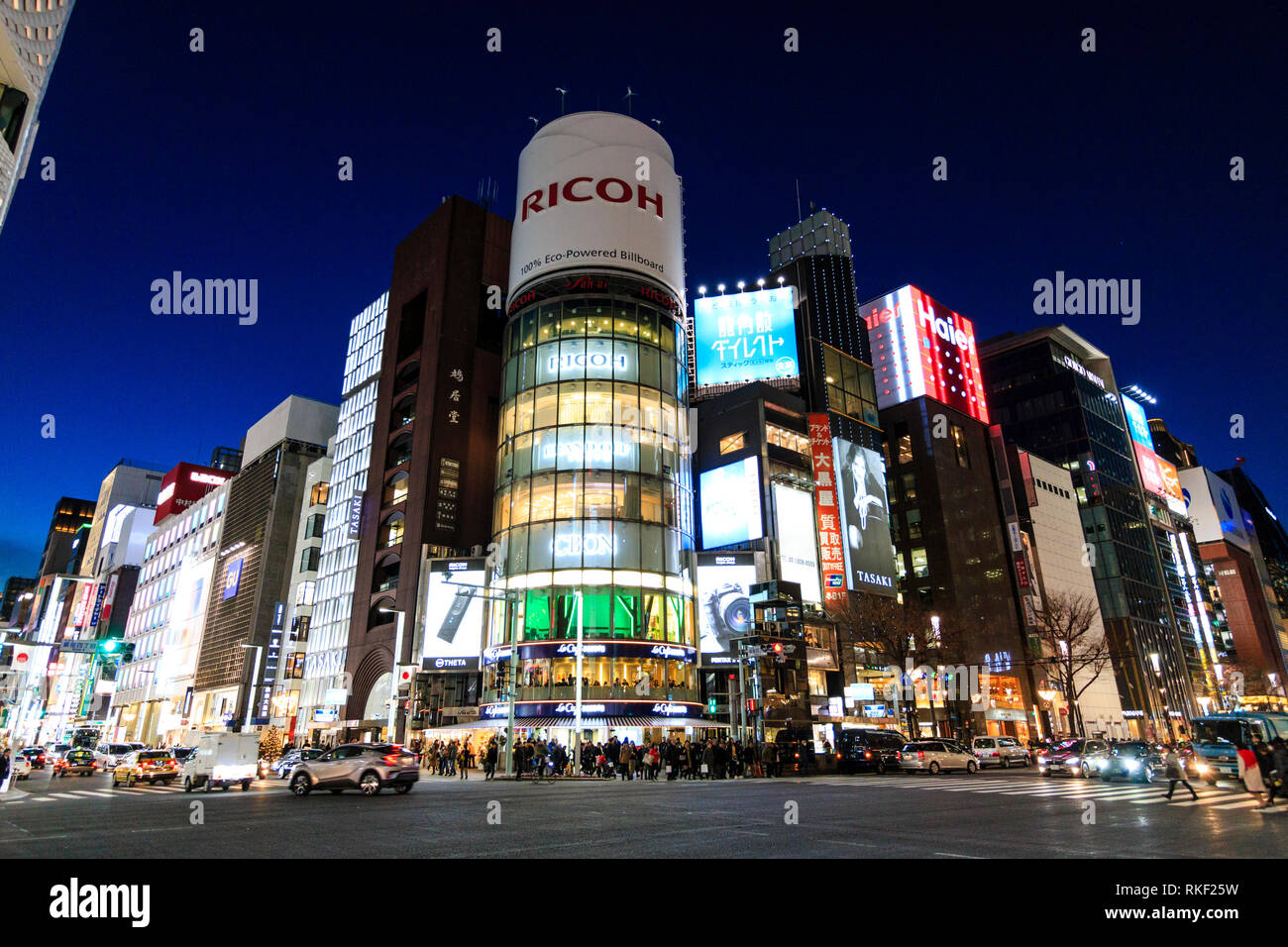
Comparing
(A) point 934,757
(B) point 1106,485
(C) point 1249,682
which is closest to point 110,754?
(A) point 934,757

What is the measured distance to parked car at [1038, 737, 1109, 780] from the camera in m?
33.4

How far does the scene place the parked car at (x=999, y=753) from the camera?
152 ft

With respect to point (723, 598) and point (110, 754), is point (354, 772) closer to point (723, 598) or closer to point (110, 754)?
point (110, 754)

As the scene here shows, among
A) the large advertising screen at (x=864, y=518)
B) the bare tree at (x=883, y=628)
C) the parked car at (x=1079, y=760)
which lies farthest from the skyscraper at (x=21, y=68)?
the large advertising screen at (x=864, y=518)

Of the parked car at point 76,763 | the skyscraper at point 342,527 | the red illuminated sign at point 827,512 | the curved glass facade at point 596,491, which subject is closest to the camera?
the parked car at point 76,763

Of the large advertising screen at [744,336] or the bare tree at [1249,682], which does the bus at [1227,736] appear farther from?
the bare tree at [1249,682]

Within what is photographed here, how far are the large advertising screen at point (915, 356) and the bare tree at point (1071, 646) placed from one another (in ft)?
93.1

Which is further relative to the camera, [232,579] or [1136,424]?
[1136,424]

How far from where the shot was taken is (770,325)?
78938 millimetres

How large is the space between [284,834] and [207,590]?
337 feet

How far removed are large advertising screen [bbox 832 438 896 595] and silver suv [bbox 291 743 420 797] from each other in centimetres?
5400

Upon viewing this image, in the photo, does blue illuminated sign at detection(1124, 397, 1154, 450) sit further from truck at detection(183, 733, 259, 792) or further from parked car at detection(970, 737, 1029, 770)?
truck at detection(183, 733, 259, 792)

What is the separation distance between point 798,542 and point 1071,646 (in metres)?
26.6

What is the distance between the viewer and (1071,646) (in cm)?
6800
